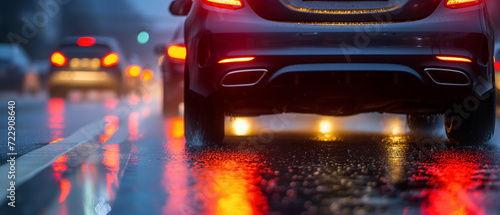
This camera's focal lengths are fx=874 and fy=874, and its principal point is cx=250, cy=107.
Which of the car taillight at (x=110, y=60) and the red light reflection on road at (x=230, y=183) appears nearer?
the red light reflection on road at (x=230, y=183)

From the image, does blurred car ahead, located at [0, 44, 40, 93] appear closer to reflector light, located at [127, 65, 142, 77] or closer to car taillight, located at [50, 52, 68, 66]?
reflector light, located at [127, 65, 142, 77]

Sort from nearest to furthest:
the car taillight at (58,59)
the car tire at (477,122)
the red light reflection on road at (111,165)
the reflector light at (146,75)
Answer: the red light reflection on road at (111,165) < the car tire at (477,122) < the car taillight at (58,59) < the reflector light at (146,75)

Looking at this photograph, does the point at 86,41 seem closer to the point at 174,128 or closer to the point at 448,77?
the point at 174,128

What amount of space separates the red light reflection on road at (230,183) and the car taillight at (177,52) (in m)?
5.13

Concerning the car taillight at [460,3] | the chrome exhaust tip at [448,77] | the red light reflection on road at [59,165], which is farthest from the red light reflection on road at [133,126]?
the car taillight at [460,3]

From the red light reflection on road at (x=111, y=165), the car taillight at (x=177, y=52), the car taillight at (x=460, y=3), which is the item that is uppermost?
the car taillight at (x=460, y=3)

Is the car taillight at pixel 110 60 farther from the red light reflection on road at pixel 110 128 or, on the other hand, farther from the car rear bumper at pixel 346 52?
the car rear bumper at pixel 346 52

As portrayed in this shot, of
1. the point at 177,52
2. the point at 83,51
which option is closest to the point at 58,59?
the point at 83,51

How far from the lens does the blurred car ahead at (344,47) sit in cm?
644

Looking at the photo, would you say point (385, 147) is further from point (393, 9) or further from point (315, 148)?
point (393, 9)

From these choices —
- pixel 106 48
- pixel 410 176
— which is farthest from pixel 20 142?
pixel 106 48

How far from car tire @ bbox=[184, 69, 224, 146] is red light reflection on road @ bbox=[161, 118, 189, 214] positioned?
173 millimetres

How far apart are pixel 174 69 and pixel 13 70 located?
14.4m

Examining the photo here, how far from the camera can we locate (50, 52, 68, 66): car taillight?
2186 centimetres
